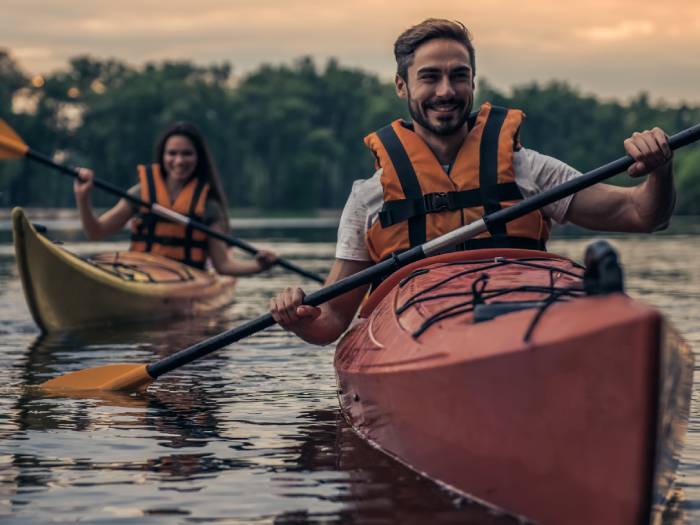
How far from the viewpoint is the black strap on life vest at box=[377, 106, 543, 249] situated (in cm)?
524

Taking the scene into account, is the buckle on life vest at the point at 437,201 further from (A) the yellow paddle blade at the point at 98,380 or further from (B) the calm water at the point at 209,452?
(A) the yellow paddle blade at the point at 98,380

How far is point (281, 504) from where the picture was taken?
4.47 m

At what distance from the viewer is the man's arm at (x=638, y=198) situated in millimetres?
4629

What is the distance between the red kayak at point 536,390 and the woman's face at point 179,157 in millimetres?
6440

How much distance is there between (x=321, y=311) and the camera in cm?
553

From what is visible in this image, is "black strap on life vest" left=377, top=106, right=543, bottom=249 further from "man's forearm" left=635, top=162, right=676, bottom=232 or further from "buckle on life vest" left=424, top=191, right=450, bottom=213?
"man's forearm" left=635, top=162, right=676, bottom=232

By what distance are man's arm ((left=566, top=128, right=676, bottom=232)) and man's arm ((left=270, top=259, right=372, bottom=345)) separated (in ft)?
3.11

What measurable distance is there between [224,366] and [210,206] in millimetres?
3359

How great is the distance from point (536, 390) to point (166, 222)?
26.1 feet

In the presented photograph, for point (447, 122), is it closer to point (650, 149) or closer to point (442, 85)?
point (442, 85)

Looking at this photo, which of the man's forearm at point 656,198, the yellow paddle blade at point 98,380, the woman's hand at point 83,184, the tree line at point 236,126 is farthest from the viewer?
the tree line at point 236,126

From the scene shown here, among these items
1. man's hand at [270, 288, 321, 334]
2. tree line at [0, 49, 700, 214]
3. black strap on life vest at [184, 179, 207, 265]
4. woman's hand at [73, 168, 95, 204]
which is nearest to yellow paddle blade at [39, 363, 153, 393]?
man's hand at [270, 288, 321, 334]

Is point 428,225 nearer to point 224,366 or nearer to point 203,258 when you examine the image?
point 224,366

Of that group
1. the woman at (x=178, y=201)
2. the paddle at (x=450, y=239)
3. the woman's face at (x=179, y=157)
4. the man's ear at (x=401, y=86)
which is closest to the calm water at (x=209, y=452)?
the paddle at (x=450, y=239)
